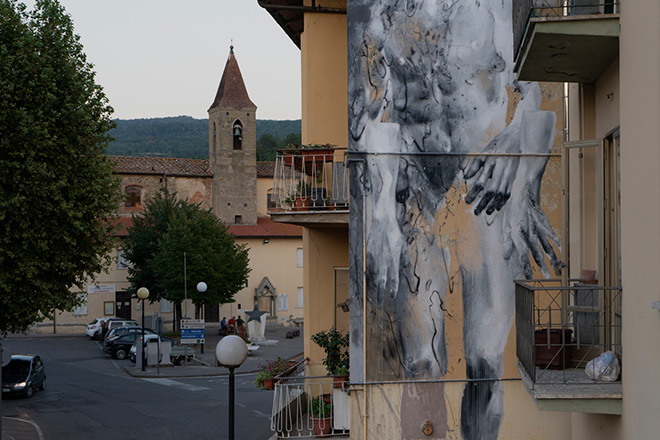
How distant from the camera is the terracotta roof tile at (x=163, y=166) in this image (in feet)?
205

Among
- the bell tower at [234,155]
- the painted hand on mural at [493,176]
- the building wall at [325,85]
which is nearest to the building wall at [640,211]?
the painted hand on mural at [493,176]

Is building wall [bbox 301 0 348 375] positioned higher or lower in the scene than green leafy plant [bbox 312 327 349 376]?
higher

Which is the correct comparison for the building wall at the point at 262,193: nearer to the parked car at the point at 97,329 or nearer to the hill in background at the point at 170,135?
the parked car at the point at 97,329

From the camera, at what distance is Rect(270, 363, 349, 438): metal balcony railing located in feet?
42.5

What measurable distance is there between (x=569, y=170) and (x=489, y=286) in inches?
113

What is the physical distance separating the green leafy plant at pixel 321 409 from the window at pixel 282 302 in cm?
4805

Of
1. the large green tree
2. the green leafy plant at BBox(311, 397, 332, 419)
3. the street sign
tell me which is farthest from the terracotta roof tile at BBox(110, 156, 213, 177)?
the green leafy plant at BBox(311, 397, 332, 419)

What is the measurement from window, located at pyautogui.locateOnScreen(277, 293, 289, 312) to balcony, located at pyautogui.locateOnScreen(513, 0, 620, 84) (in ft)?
178

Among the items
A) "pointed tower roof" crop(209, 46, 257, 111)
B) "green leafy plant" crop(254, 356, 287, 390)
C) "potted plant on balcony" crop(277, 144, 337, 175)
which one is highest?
"pointed tower roof" crop(209, 46, 257, 111)

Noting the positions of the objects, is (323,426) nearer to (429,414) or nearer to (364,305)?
(429,414)

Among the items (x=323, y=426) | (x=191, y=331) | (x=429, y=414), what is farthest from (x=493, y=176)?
(x=191, y=331)

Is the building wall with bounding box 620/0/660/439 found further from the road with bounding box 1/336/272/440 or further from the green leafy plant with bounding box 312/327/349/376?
the road with bounding box 1/336/272/440

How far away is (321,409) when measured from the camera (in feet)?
42.8

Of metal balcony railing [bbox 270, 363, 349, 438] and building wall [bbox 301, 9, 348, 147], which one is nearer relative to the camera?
metal balcony railing [bbox 270, 363, 349, 438]
